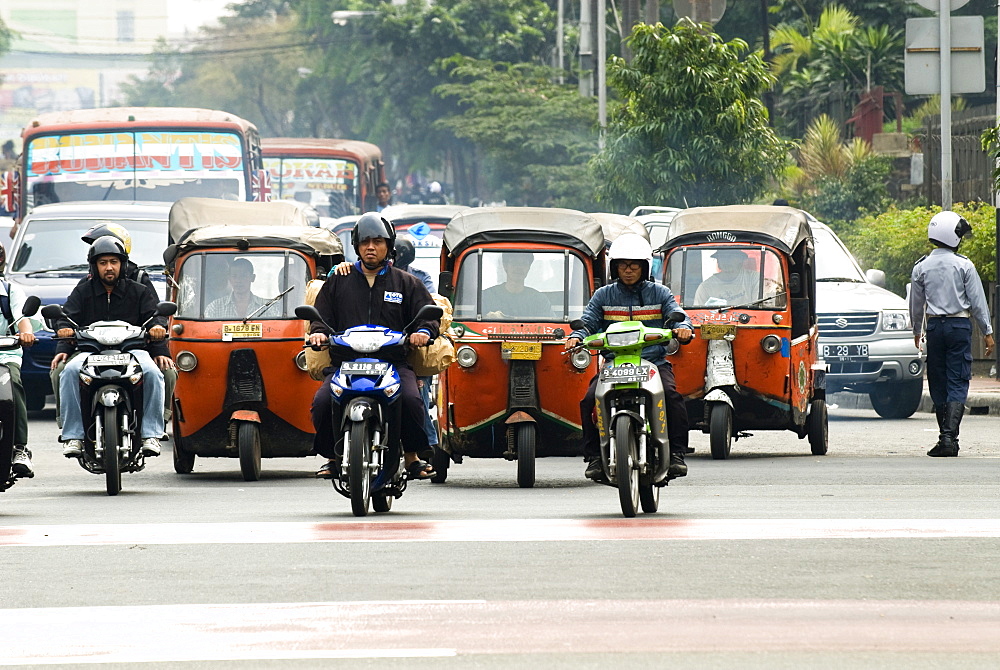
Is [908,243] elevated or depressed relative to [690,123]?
depressed

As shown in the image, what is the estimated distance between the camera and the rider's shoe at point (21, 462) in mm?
11859

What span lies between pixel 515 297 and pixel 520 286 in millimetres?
108

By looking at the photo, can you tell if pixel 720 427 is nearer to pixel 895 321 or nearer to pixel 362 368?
pixel 895 321

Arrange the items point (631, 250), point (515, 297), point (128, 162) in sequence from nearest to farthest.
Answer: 1. point (631, 250)
2. point (515, 297)
3. point (128, 162)

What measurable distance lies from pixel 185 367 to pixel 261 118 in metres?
89.8

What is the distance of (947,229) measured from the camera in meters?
15.9

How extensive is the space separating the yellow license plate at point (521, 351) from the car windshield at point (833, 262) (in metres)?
7.47

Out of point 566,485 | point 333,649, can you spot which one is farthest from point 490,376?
point 333,649

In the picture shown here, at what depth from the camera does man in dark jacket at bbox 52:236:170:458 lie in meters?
12.8

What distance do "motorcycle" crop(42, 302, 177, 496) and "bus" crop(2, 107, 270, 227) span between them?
1560cm

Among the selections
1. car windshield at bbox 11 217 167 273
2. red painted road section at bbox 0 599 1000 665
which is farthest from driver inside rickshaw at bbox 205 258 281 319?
red painted road section at bbox 0 599 1000 665

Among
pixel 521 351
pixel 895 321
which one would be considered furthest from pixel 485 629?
pixel 895 321

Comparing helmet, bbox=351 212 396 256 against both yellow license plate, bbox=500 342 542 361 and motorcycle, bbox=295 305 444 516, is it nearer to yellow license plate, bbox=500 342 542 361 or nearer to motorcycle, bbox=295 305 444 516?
motorcycle, bbox=295 305 444 516

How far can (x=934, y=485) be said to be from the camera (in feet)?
42.1
